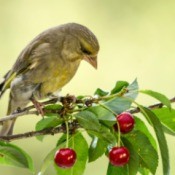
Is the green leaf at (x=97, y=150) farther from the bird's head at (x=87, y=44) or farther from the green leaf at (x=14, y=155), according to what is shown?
the bird's head at (x=87, y=44)

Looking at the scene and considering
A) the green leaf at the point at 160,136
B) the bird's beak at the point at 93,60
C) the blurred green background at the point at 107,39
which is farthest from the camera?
the blurred green background at the point at 107,39

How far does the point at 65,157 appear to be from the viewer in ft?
5.32

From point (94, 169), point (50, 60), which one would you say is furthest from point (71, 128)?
point (94, 169)

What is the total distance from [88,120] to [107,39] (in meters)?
3.88

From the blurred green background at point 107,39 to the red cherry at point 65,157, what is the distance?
269cm

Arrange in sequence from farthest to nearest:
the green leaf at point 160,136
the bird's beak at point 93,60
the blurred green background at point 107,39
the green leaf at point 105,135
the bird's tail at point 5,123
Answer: the blurred green background at point 107,39
the bird's tail at point 5,123
the bird's beak at point 93,60
the green leaf at point 105,135
the green leaf at point 160,136

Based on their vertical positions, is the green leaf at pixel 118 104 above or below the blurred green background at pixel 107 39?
below

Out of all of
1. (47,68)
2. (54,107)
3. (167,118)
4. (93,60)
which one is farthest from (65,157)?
(47,68)

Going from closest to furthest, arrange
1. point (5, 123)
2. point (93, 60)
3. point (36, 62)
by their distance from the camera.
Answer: point (93, 60) < point (5, 123) < point (36, 62)

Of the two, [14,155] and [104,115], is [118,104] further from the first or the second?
[14,155]

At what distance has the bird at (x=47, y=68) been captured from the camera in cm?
250

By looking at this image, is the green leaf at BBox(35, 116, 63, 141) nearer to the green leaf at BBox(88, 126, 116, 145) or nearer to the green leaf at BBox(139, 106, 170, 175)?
the green leaf at BBox(88, 126, 116, 145)

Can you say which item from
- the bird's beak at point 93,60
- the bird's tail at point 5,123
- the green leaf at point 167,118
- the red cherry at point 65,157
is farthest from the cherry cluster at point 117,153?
the bird's tail at point 5,123

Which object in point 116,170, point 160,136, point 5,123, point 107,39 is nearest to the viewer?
point 160,136
